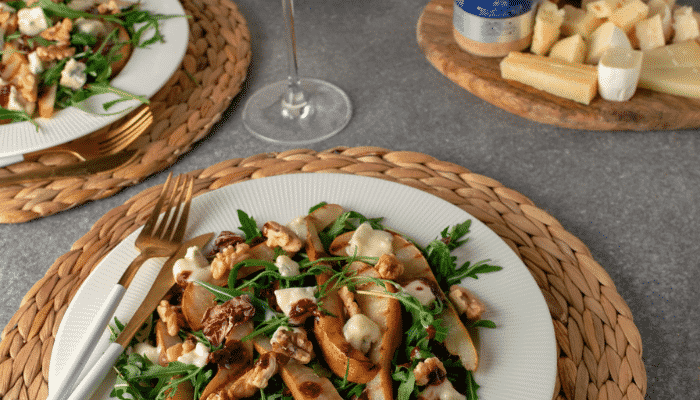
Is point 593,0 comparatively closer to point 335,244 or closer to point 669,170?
point 669,170

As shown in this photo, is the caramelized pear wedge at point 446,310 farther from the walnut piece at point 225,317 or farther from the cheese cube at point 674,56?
the cheese cube at point 674,56

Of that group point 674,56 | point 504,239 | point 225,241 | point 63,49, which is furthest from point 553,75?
point 63,49

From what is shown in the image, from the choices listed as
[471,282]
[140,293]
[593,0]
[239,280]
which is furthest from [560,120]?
[140,293]

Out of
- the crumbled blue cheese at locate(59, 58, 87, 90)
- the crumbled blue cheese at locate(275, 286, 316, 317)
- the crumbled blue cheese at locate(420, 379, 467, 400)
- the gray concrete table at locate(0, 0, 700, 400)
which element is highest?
the crumbled blue cheese at locate(59, 58, 87, 90)

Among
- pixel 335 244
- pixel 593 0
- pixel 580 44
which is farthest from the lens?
pixel 593 0

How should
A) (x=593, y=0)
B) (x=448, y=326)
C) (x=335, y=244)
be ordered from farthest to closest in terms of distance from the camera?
1. (x=593, y=0)
2. (x=335, y=244)
3. (x=448, y=326)

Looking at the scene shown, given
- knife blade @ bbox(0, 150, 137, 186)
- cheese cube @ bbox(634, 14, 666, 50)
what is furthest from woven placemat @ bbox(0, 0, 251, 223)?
cheese cube @ bbox(634, 14, 666, 50)

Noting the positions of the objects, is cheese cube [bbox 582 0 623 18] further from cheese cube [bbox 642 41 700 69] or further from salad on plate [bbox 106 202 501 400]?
salad on plate [bbox 106 202 501 400]

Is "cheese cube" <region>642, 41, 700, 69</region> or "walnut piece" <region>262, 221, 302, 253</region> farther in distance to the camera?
"cheese cube" <region>642, 41, 700, 69</region>
